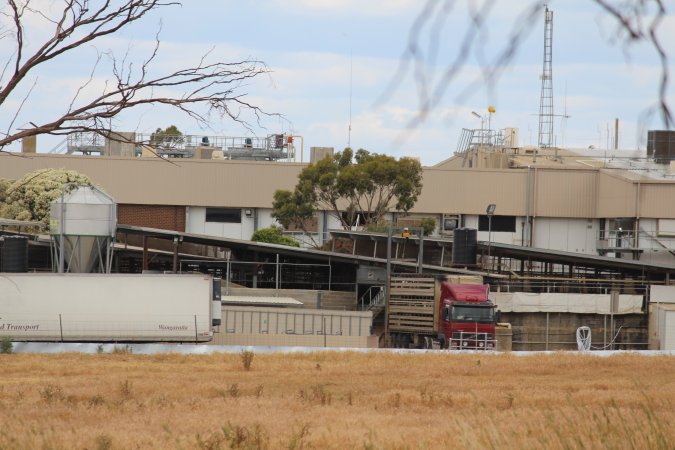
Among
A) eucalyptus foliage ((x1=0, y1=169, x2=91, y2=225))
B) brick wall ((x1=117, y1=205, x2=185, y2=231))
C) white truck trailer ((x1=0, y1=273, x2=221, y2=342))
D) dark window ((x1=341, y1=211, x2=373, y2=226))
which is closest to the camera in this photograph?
white truck trailer ((x1=0, y1=273, x2=221, y2=342))

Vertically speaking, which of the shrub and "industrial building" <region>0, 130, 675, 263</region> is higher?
"industrial building" <region>0, 130, 675, 263</region>

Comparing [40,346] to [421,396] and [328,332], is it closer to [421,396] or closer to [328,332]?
[328,332]

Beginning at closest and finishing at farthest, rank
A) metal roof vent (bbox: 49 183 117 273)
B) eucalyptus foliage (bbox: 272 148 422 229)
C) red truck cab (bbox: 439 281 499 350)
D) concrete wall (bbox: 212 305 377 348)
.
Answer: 1. red truck cab (bbox: 439 281 499 350)
2. concrete wall (bbox: 212 305 377 348)
3. metal roof vent (bbox: 49 183 117 273)
4. eucalyptus foliage (bbox: 272 148 422 229)

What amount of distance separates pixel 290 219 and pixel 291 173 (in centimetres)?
581

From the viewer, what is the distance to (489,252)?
171 feet

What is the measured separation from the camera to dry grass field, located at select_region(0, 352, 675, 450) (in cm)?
1319

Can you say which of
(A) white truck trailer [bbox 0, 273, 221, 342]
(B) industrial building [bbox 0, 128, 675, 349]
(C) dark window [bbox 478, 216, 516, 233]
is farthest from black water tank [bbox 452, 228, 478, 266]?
(C) dark window [bbox 478, 216, 516, 233]

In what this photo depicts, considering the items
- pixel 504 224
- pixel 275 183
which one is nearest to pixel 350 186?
pixel 275 183

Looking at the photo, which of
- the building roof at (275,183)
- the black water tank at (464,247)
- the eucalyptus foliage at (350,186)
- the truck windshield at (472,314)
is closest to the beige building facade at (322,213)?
the building roof at (275,183)

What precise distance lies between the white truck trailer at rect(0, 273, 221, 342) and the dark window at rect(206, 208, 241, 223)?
118ft

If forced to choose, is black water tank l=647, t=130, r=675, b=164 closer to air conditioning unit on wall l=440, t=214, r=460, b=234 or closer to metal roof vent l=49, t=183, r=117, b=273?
air conditioning unit on wall l=440, t=214, r=460, b=234

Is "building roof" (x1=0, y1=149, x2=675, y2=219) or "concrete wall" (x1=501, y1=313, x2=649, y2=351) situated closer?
"concrete wall" (x1=501, y1=313, x2=649, y2=351)

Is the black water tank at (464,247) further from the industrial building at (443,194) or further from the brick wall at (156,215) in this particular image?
the brick wall at (156,215)

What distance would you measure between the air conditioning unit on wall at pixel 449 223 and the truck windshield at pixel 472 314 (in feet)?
46.9
